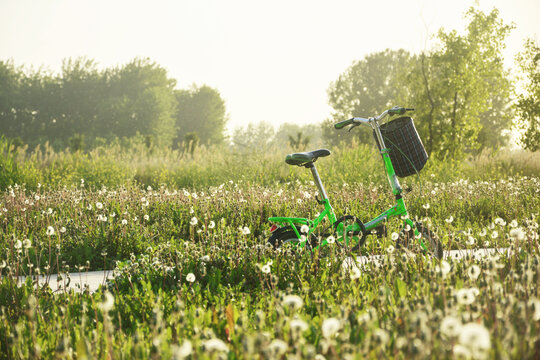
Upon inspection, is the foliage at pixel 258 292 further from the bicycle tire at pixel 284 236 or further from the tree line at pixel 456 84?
the tree line at pixel 456 84

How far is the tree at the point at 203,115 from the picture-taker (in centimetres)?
5766

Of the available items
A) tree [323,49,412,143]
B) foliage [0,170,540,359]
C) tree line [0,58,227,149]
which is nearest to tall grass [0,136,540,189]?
foliage [0,170,540,359]

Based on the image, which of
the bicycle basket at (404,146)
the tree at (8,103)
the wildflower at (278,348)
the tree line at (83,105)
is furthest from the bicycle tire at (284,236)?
the tree at (8,103)

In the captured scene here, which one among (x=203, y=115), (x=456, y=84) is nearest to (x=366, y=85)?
(x=203, y=115)

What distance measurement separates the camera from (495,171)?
13930 millimetres

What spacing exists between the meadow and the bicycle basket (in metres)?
0.63

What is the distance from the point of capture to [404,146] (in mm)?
4305

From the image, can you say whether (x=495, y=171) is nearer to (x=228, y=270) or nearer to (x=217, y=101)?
(x=228, y=270)

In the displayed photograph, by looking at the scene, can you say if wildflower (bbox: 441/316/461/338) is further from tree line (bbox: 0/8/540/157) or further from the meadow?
tree line (bbox: 0/8/540/157)

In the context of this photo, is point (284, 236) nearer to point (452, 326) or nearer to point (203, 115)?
point (452, 326)

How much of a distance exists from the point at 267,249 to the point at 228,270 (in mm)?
412

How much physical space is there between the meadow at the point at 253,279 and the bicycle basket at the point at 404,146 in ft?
2.06

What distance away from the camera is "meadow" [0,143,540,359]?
1705 millimetres

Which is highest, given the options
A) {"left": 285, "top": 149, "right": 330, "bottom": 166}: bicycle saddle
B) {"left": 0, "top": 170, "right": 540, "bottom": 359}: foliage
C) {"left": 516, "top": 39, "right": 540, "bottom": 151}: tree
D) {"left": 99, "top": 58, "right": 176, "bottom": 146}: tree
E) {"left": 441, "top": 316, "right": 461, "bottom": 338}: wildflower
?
{"left": 99, "top": 58, "right": 176, "bottom": 146}: tree
